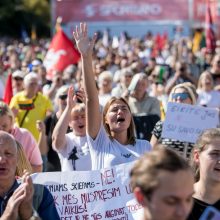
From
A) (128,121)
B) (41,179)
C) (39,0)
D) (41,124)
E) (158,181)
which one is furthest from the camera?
(39,0)

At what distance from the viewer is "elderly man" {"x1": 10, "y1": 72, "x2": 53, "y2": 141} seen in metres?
9.77

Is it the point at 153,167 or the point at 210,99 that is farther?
the point at 210,99

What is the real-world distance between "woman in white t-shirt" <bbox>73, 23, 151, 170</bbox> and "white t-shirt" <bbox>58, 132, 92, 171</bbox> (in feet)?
2.74

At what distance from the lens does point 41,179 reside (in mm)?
5438

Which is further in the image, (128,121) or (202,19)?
(202,19)

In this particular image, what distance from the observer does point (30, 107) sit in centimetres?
1005

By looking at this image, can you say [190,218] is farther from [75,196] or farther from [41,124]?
[41,124]

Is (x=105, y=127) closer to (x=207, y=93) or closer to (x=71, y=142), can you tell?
(x=71, y=142)

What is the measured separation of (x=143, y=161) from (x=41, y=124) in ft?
17.4

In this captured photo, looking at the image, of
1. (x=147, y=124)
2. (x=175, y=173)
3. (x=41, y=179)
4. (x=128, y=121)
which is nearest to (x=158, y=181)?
(x=175, y=173)

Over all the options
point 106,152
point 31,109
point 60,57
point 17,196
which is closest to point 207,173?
point 17,196

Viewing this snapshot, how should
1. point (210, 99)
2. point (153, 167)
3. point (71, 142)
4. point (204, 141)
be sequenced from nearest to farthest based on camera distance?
point (153, 167)
point (204, 141)
point (71, 142)
point (210, 99)

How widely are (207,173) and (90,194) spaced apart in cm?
150

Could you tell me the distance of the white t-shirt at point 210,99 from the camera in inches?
446
